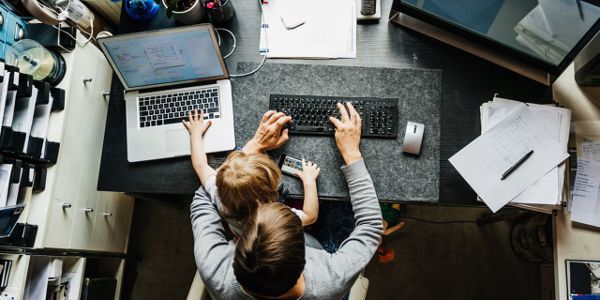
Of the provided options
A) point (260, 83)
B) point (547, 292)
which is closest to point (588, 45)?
point (260, 83)

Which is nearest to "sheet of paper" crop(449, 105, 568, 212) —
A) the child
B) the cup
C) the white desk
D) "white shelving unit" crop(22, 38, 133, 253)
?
the white desk

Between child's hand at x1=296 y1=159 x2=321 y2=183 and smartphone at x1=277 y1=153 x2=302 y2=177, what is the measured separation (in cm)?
1

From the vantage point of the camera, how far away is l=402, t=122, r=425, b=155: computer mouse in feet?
3.69

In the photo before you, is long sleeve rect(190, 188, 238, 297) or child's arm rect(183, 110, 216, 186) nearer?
long sleeve rect(190, 188, 238, 297)

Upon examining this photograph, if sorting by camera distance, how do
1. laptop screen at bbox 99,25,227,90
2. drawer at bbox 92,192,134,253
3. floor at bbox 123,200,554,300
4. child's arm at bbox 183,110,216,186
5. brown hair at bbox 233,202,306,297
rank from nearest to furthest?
brown hair at bbox 233,202,306,297, laptop screen at bbox 99,25,227,90, child's arm at bbox 183,110,216,186, drawer at bbox 92,192,134,253, floor at bbox 123,200,554,300

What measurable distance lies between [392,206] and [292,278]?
0.77 meters

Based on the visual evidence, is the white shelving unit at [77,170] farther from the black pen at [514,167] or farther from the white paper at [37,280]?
the black pen at [514,167]

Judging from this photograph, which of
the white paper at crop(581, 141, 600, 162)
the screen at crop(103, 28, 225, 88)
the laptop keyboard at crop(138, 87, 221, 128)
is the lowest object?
the white paper at crop(581, 141, 600, 162)

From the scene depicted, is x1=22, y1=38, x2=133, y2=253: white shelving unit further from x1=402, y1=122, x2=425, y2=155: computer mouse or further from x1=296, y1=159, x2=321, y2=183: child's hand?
x1=402, y1=122, x2=425, y2=155: computer mouse

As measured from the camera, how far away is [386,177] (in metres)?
1.14

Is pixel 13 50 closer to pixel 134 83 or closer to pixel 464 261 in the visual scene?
pixel 134 83

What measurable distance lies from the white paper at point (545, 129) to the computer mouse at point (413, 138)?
0.58 feet

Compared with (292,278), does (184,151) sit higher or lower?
higher

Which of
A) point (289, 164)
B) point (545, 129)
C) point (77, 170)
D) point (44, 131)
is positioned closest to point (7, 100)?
point (44, 131)
